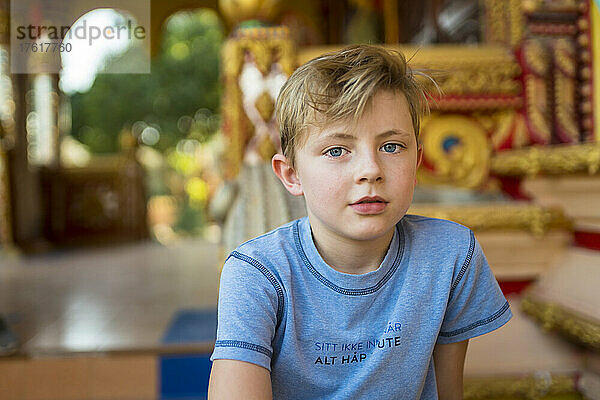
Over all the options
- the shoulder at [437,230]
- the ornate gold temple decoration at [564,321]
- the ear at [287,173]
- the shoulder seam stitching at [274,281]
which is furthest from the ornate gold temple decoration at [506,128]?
the shoulder seam stitching at [274,281]

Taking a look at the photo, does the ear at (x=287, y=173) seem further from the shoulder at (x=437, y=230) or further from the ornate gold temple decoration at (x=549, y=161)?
the ornate gold temple decoration at (x=549, y=161)

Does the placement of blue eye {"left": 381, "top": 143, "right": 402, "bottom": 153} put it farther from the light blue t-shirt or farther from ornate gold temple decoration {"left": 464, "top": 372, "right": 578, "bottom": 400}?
ornate gold temple decoration {"left": 464, "top": 372, "right": 578, "bottom": 400}

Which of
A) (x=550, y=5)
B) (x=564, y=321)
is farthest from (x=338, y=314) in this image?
(x=550, y=5)

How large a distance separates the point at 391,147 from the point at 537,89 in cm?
148

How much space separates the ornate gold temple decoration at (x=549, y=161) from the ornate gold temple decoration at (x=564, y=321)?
0.36 m

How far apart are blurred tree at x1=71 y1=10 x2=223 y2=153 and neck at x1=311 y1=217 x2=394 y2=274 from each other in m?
9.63

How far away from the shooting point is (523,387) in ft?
5.40

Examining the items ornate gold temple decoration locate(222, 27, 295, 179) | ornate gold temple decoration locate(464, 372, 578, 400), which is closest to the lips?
ornate gold temple decoration locate(464, 372, 578, 400)

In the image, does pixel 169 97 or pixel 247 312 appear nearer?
pixel 247 312

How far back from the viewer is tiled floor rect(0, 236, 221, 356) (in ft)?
6.76

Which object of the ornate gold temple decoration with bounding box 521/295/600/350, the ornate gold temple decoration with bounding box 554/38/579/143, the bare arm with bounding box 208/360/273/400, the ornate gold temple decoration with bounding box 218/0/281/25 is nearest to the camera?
the bare arm with bounding box 208/360/273/400

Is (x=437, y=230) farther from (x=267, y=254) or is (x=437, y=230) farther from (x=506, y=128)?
(x=506, y=128)

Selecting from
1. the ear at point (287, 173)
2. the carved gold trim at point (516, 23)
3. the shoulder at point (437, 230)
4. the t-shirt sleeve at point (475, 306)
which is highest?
the carved gold trim at point (516, 23)

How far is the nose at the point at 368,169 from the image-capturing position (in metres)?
0.70
